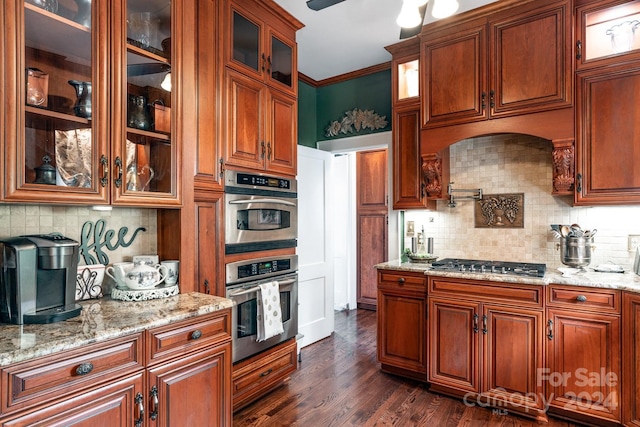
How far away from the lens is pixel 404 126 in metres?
3.27

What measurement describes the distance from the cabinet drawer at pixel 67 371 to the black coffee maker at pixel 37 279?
299 mm

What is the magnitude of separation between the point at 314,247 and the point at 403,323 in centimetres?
127

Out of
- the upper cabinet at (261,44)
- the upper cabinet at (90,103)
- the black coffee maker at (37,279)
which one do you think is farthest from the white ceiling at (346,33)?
the black coffee maker at (37,279)

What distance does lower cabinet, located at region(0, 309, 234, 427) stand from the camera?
118cm

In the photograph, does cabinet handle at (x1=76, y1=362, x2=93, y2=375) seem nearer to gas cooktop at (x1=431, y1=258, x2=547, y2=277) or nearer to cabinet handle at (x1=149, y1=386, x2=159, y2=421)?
cabinet handle at (x1=149, y1=386, x2=159, y2=421)

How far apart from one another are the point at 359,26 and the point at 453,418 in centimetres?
308

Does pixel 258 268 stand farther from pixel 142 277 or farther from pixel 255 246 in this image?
pixel 142 277

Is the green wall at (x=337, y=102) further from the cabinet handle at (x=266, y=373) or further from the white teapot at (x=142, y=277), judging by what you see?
the white teapot at (x=142, y=277)

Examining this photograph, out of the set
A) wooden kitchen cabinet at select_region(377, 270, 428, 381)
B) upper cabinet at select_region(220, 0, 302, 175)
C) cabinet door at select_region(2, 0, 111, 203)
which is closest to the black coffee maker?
cabinet door at select_region(2, 0, 111, 203)

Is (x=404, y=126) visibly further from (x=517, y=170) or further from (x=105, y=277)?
(x=105, y=277)

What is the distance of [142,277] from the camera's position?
182 cm

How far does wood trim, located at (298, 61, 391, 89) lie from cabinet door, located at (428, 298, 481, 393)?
2.50 metres

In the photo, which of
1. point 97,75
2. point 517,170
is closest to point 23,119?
point 97,75

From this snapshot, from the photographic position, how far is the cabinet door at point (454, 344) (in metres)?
2.56
